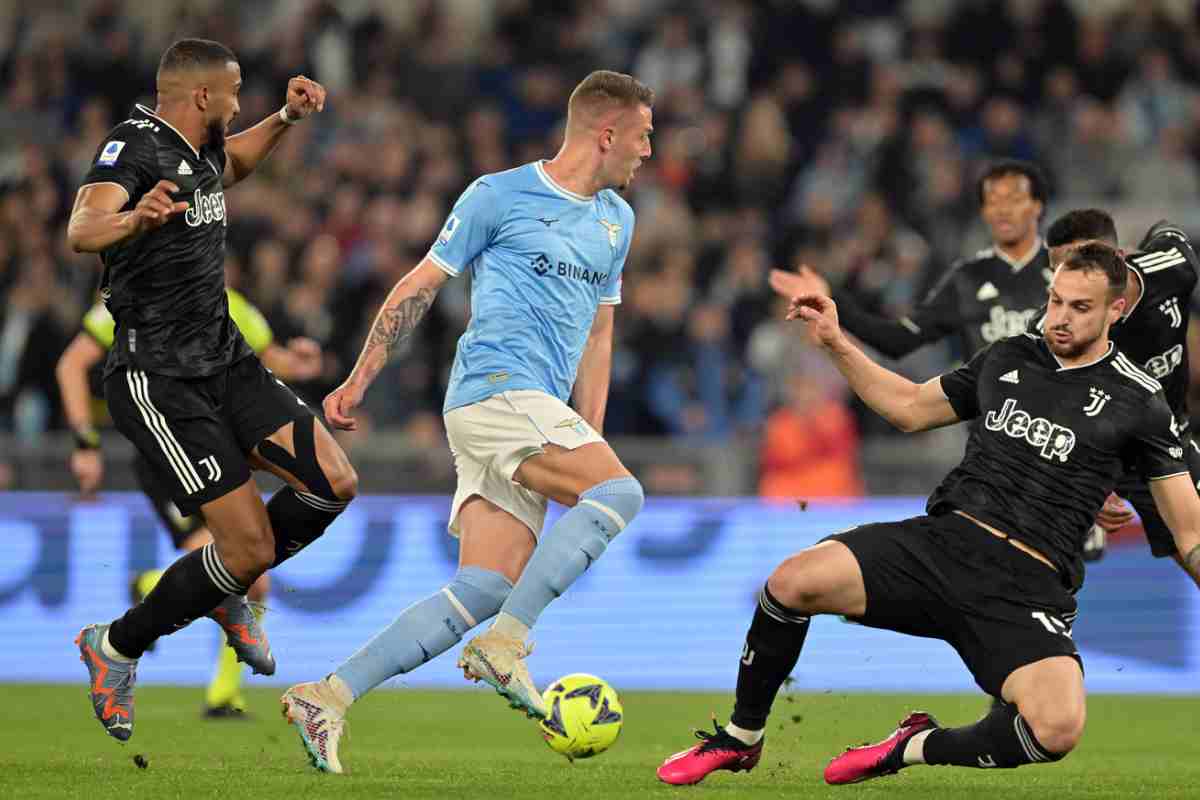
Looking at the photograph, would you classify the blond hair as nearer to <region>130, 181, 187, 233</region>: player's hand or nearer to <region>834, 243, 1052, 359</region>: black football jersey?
<region>130, 181, 187, 233</region>: player's hand

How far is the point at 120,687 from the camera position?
23.8ft

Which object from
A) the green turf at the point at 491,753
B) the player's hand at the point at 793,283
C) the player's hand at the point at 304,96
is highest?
the player's hand at the point at 304,96

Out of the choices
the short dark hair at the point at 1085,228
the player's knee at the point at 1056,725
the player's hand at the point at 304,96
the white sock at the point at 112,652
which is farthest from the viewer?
the short dark hair at the point at 1085,228

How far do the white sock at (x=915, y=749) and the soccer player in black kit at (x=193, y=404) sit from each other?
7.56 ft

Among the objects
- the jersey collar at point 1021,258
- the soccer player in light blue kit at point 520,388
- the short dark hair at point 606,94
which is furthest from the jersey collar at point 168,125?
the jersey collar at point 1021,258

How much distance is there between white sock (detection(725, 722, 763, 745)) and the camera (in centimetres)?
679

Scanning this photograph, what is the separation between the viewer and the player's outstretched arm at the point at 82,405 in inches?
352

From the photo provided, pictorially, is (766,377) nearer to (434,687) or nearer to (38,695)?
(434,687)

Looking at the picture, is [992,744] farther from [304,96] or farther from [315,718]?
[304,96]

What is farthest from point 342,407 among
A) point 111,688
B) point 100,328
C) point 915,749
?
point 100,328

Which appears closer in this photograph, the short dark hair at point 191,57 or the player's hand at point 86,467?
the short dark hair at point 191,57

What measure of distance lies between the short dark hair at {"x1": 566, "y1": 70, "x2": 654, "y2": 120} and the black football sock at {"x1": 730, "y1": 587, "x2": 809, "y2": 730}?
1.90m

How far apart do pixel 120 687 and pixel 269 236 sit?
827 cm

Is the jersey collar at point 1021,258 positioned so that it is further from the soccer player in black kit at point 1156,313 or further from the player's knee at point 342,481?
the player's knee at point 342,481
